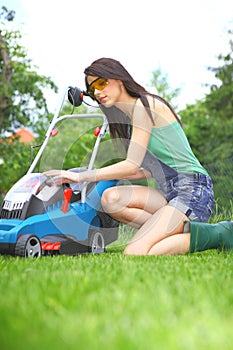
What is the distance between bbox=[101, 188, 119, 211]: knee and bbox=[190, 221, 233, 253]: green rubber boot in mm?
486

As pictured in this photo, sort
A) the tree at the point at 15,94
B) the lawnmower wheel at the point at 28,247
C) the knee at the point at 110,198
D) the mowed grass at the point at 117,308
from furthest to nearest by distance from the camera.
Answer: the tree at the point at 15,94 → the knee at the point at 110,198 → the lawnmower wheel at the point at 28,247 → the mowed grass at the point at 117,308

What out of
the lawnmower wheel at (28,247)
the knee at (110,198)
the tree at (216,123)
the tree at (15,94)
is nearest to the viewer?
the lawnmower wheel at (28,247)

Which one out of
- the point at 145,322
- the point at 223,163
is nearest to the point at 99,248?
the point at 145,322

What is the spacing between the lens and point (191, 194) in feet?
10.6

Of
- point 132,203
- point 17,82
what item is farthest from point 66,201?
point 17,82

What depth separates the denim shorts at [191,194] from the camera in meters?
3.20

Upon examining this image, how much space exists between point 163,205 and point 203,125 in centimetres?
1399

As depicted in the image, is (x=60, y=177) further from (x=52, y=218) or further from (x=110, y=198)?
(x=110, y=198)

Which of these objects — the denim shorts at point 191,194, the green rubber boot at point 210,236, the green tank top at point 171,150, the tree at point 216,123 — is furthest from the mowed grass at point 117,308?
the tree at point 216,123

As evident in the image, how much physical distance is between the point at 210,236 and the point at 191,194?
27 cm

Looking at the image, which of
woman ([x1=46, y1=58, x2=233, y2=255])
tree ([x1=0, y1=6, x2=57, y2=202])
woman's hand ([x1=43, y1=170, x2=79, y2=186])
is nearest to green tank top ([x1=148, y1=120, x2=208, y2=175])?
woman ([x1=46, y1=58, x2=233, y2=255])

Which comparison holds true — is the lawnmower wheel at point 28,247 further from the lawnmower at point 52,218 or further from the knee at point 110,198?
the knee at point 110,198

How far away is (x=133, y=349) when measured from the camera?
0.95 meters

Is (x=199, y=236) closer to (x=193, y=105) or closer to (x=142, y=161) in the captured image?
(x=142, y=161)
